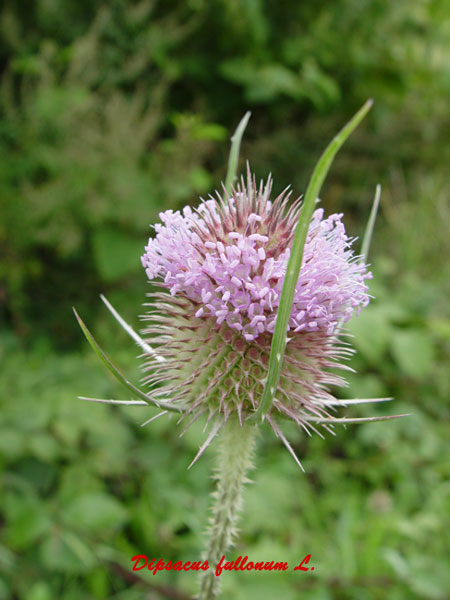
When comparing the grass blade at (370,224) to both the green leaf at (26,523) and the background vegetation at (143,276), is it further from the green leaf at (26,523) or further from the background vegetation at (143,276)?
the green leaf at (26,523)

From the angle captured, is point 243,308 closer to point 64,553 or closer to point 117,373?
point 117,373

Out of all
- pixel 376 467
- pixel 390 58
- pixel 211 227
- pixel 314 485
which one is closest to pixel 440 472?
pixel 376 467

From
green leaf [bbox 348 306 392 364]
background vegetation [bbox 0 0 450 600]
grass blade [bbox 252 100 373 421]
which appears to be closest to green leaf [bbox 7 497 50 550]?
background vegetation [bbox 0 0 450 600]

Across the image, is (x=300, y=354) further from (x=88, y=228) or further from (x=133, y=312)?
(x=88, y=228)

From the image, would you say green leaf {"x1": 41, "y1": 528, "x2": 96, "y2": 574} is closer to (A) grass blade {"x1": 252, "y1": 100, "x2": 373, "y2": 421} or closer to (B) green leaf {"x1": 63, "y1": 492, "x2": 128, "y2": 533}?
(B) green leaf {"x1": 63, "y1": 492, "x2": 128, "y2": 533}

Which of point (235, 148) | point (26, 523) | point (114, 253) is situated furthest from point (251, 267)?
point (114, 253)

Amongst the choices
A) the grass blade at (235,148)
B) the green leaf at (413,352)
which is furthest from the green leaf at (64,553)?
the green leaf at (413,352)
